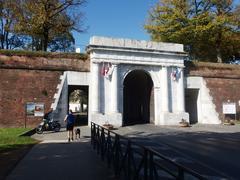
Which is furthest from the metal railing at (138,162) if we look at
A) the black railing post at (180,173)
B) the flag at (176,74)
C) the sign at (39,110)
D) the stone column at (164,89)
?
the flag at (176,74)

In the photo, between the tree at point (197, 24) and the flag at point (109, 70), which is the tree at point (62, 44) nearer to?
the tree at point (197, 24)

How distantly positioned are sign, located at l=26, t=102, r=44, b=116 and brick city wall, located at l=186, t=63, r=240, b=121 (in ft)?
44.6

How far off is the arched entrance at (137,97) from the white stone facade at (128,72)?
1.75 meters

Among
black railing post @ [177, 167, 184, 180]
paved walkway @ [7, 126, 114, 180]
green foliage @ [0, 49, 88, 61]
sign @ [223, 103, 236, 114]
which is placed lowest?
paved walkway @ [7, 126, 114, 180]

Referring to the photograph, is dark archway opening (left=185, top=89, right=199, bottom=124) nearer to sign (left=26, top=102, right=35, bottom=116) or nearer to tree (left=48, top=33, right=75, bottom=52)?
sign (left=26, top=102, right=35, bottom=116)

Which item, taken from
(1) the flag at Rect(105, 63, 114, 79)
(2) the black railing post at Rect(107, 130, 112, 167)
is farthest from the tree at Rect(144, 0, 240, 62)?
(2) the black railing post at Rect(107, 130, 112, 167)

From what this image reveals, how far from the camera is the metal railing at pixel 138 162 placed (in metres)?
4.39

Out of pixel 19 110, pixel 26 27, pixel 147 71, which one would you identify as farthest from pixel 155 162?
pixel 26 27

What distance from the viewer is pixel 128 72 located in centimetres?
2761

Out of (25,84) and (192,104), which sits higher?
(25,84)

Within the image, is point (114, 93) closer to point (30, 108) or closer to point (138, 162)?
point (30, 108)

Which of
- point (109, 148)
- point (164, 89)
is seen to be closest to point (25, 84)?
point (164, 89)

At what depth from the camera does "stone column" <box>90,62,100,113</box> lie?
25766 millimetres

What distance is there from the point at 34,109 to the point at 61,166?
49.7 ft
